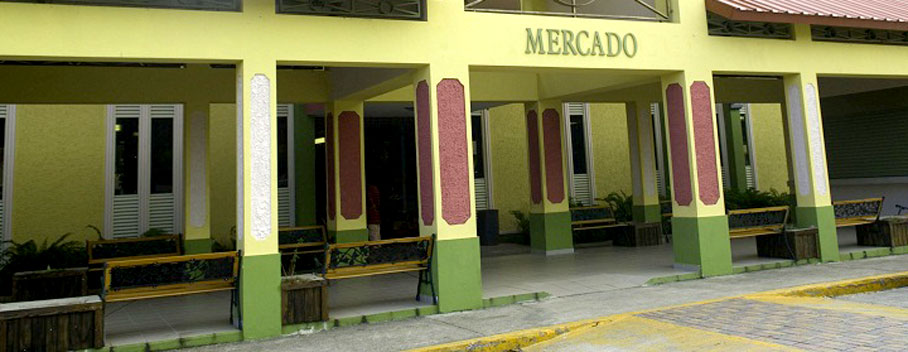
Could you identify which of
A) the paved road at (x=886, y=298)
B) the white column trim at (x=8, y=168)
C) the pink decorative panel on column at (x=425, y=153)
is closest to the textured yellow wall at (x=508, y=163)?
the pink decorative panel on column at (x=425, y=153)

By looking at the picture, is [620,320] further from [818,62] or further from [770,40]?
[818,62]

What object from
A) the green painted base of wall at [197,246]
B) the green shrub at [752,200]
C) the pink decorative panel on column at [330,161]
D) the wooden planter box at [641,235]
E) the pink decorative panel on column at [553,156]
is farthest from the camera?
the green shrub at [752,200]

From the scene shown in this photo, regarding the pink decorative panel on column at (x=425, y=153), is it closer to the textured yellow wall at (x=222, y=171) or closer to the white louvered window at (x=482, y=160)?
the textured yellow wall at (x=222, y=171)

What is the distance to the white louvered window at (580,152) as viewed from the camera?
18.2 metres

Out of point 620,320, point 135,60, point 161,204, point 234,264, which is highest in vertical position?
point 135,60

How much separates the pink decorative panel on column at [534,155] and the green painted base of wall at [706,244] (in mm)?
3769

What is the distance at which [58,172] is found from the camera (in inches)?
526

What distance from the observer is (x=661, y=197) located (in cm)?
1845

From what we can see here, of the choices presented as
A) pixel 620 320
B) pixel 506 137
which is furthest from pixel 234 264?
pixel 506 137

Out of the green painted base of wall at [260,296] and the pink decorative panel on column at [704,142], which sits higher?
the pink decorative panel on column at [704,142]

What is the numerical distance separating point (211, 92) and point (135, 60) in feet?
13.8

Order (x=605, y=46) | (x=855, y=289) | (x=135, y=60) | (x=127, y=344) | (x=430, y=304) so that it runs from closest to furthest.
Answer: (x=127, y=344)
(x=135, y=60)
(x=430, y=304)
(x=855, y=289)
(x=605, y=46)

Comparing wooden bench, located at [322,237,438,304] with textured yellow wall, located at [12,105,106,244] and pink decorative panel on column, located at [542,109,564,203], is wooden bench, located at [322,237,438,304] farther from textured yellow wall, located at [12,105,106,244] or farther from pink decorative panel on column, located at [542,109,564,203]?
textured yellow wall, located at [12,105,106,244]

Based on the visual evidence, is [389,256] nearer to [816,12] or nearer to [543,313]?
[543,313]
